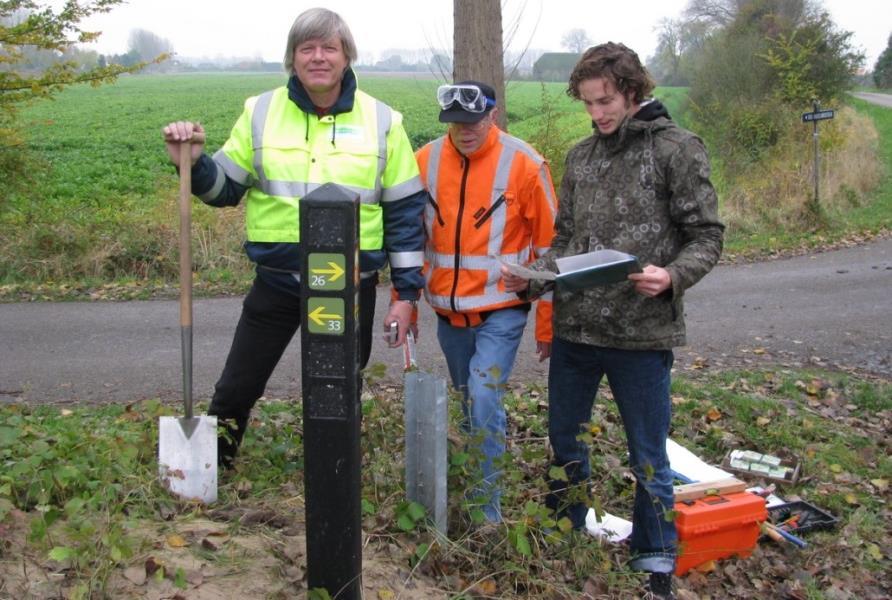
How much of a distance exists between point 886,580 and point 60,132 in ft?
104

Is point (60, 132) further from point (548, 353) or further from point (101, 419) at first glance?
point (548, 353)

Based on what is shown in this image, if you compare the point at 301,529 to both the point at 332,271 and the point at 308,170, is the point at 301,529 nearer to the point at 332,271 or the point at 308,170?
the point at 332,271

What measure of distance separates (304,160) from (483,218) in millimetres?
829

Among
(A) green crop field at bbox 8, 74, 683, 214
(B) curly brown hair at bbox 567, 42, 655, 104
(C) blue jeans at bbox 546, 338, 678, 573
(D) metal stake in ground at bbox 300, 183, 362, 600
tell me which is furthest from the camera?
(A) green crop field at bbox 8, 74, 683, 214

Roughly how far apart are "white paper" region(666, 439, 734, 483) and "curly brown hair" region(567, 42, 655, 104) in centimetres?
192

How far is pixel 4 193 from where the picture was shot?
10.1m

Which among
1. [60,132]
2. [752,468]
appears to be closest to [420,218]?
[752,468]

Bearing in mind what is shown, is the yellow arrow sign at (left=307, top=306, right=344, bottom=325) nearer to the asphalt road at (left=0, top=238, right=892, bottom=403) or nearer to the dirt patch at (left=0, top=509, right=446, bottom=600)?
the dirt patch at (left=0, top=509, right=446, bottom=600)

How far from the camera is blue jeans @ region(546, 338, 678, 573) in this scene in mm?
3531

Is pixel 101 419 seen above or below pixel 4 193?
below

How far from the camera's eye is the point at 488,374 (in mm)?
3914

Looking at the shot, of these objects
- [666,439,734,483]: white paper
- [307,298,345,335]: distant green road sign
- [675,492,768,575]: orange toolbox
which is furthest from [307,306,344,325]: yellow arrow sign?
[666,439,734,483]: white paper

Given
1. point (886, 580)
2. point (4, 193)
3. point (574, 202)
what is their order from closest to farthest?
point (574, 202)
point (886, 580)
point (4, 193)

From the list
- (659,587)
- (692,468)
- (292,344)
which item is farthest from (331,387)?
(292,344)
